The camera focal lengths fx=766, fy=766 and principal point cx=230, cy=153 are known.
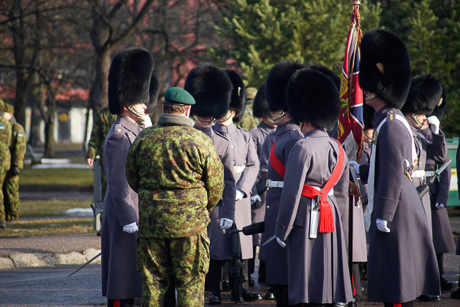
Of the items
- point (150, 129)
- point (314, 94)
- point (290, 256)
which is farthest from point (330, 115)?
point (150, 129)

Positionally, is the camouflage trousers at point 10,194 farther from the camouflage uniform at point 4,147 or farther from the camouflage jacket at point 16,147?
the camouflage uniform at point 4,147

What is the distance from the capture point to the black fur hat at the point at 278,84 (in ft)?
24.5

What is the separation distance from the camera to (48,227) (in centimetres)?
1252

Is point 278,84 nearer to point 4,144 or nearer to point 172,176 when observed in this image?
point 172,176

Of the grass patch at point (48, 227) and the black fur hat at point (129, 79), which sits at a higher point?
the black fur hat at point (129, 79)

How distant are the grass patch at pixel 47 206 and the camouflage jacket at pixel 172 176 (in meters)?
9.81

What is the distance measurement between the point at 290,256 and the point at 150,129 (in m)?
1.51

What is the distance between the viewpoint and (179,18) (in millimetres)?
31969

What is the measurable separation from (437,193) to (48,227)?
6704mm

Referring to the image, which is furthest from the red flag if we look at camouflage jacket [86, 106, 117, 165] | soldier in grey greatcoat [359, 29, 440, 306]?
camouflage jacket [86, 106, 117, 165]

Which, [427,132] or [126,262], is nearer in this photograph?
[126,262]

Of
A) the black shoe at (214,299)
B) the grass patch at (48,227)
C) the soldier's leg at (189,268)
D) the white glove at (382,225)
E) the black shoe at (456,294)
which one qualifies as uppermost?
the white glove at (382,225)

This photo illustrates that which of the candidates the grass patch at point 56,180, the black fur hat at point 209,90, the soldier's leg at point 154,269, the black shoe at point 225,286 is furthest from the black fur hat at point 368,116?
the grass patch at point 56,180

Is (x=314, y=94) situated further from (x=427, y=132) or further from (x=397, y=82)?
(x=427, y=132)
